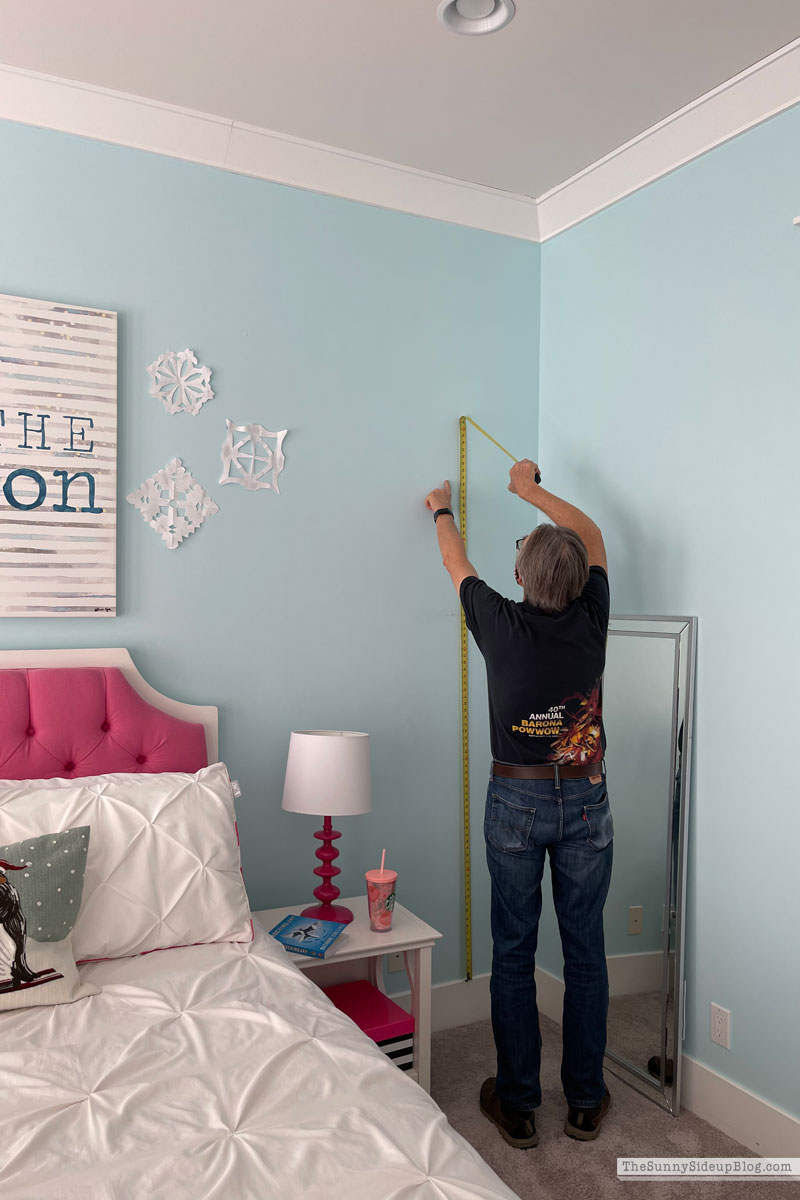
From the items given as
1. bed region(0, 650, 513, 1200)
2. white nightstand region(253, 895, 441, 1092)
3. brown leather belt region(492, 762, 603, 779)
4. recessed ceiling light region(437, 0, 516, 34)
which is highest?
recessed ceiling light region(437, 0, 516, 34)

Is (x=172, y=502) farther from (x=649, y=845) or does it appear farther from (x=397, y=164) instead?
(x=649, y=845)

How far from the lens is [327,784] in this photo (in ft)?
8.23

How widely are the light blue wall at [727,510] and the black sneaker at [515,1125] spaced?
543mm

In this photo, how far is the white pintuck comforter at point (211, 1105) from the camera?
1.21 metres

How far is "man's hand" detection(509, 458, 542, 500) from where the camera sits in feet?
9.20

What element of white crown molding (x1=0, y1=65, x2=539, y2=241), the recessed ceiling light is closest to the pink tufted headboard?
white crown molding (x1=0, y1=65, x2=539, y2=241)

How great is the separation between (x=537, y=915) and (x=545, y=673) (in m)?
0.68

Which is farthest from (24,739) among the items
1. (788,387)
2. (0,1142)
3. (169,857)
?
(788,387)

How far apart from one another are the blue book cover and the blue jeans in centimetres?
46

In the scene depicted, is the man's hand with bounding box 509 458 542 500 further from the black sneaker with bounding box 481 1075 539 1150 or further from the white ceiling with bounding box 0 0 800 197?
the black sneaker with bounding box 481 1075 539 1150

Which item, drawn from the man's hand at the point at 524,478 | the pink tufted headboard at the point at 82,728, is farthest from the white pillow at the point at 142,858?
the man's hand at the point at 524,478

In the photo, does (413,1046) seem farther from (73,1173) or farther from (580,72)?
(580,72)

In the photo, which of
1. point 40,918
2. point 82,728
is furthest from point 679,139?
point 40,918

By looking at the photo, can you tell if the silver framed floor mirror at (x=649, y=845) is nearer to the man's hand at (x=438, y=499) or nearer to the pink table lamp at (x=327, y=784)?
the man's hand at (x=438, y=499)
